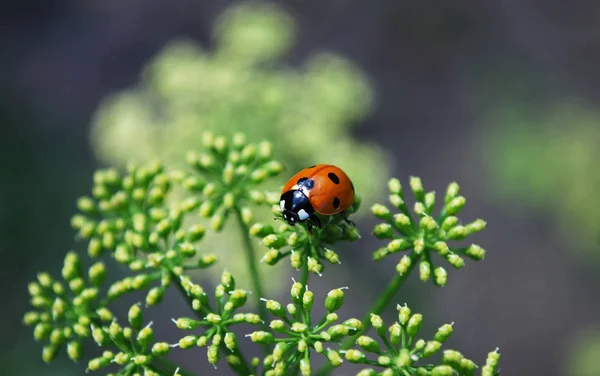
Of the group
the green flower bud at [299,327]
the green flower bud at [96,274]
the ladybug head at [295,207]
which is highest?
the ladybug head at [295,207]

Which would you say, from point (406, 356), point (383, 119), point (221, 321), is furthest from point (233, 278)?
point (383, 119)

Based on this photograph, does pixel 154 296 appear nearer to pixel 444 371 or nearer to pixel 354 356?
pixel 354 356

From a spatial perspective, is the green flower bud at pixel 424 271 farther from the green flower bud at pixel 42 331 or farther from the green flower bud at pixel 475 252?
the green flower bud at pixel 42 331

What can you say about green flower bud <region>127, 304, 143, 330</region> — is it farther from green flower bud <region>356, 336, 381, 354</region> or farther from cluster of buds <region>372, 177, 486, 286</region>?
cluster of buds <region>372, 177, 486, 286</region>

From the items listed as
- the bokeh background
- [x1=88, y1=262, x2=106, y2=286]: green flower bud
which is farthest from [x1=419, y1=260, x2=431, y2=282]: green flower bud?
the bokeh background

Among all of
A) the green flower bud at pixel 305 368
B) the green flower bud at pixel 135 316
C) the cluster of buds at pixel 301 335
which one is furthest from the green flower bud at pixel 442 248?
the green flower bud at pixel 135 316

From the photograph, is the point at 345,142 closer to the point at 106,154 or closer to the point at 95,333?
the point at 106,154
